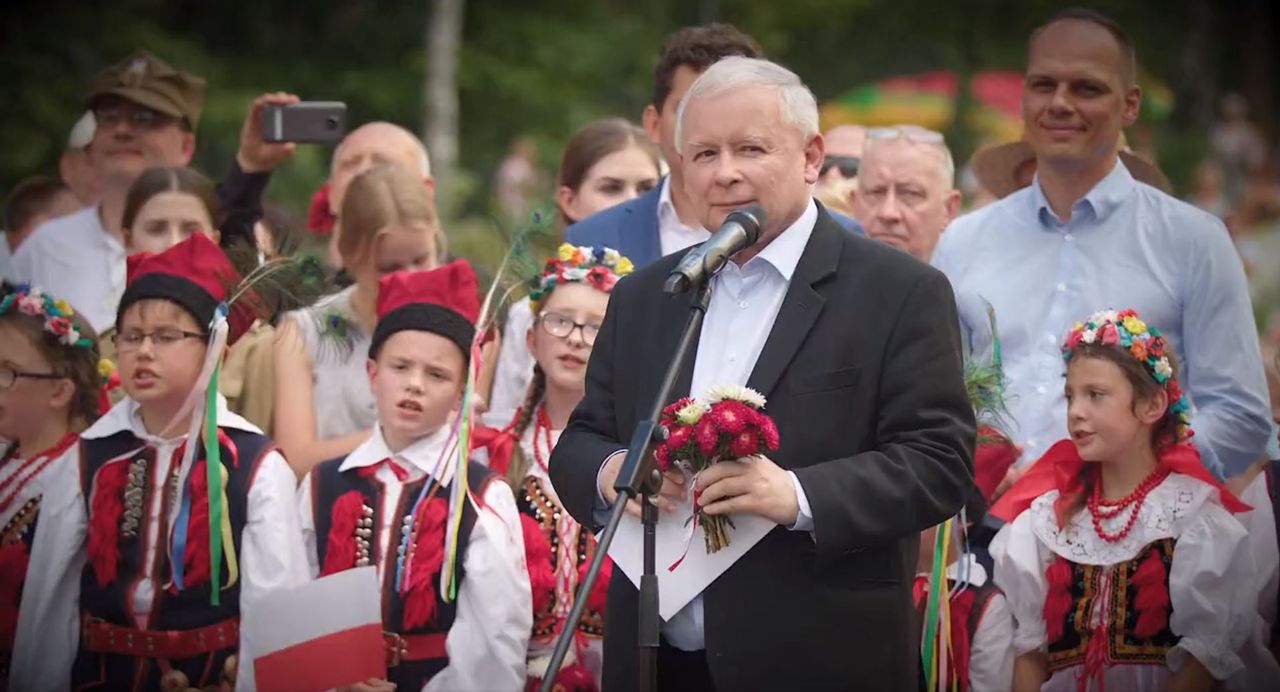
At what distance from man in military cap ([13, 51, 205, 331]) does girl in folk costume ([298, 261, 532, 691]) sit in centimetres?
187

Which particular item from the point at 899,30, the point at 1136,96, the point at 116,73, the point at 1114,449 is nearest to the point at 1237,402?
the point at 1114,449

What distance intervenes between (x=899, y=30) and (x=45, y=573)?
22.1 m

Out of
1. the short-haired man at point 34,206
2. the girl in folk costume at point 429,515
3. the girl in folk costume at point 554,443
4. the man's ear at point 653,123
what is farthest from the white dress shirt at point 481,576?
the short-haired man at point 34,206

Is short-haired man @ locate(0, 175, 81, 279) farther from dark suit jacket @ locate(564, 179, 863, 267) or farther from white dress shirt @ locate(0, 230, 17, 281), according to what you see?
dark suit jacket @ locate(564, 179, 863, 267)

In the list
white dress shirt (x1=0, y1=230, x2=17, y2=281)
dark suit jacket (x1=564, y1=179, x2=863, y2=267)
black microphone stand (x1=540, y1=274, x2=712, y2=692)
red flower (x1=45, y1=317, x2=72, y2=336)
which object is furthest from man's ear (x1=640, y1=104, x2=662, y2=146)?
white dress shirt (x1=0, y1=230, x2=17, y2=281)

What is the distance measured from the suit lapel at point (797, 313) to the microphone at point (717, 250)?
180mm

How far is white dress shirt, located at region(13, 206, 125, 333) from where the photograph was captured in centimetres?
671

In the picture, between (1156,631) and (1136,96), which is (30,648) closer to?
(1156,631)

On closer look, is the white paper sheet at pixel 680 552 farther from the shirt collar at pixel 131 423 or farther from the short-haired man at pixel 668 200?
the short-haired man at pixel 668 200

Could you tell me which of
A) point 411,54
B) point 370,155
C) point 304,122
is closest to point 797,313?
point 304,122

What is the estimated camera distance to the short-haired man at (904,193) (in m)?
6.27

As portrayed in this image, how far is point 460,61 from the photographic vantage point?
801 inches

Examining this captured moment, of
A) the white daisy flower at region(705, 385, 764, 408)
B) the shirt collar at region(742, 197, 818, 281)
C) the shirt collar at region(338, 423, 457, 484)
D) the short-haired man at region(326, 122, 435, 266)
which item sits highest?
the short-haired man at region(326, 122, 435, 266)

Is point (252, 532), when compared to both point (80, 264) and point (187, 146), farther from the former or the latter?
point (187, 146)
